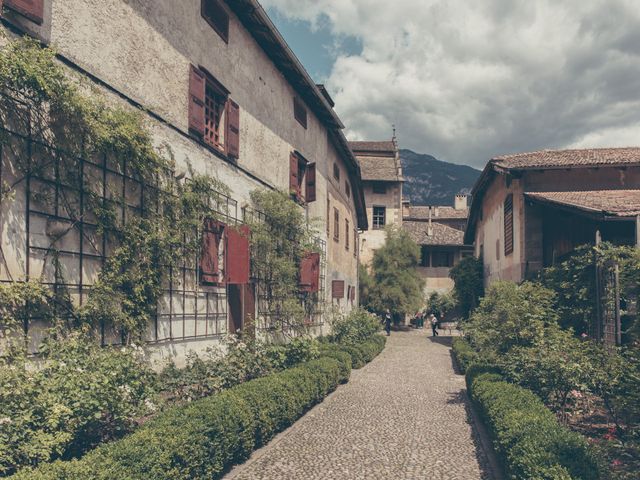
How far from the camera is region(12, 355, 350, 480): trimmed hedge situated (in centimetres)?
398

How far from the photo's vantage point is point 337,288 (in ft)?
62.0

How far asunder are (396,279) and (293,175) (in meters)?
19.0

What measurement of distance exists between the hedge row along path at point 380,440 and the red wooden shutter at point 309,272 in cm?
296

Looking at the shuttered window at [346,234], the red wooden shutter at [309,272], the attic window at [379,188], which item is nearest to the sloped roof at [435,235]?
the attic window at [379,188]

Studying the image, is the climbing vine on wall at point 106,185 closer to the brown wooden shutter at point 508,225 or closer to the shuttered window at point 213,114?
the shuttered window at point 213,114

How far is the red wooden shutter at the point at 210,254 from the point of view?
8883mm

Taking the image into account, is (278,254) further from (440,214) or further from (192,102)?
(440,214)

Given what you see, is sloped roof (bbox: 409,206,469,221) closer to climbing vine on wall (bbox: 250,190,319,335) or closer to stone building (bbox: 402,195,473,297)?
stone building (bbox: 402,195,473,297)

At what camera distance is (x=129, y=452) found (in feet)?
14.0

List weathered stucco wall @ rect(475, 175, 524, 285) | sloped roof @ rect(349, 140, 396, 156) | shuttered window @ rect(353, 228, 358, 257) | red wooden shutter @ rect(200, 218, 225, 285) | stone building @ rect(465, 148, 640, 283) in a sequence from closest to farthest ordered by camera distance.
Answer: red wooden shutter @ rect(200, 218, 225, 285)
stone building @ rect(465, 148, 640, 283)
weathered stucco wall @ rect(475, 175, 524, 285)
shuttered window @ rect(353, 228, 358, 257)
sloped roof @ rect(349, 140, 396, 156)

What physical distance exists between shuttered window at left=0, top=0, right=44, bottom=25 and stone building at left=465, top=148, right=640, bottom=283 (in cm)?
1024

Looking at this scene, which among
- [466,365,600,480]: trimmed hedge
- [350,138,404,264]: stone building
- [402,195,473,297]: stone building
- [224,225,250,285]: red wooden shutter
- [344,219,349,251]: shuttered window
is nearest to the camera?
[466,365,600,480]: trimmed hedge

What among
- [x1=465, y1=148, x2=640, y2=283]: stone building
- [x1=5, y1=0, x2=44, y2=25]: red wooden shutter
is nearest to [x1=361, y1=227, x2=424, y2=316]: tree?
[x1=465, y1=148, x2=640, y2=283]: stone building

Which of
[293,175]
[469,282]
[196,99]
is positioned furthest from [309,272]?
[469,282]
